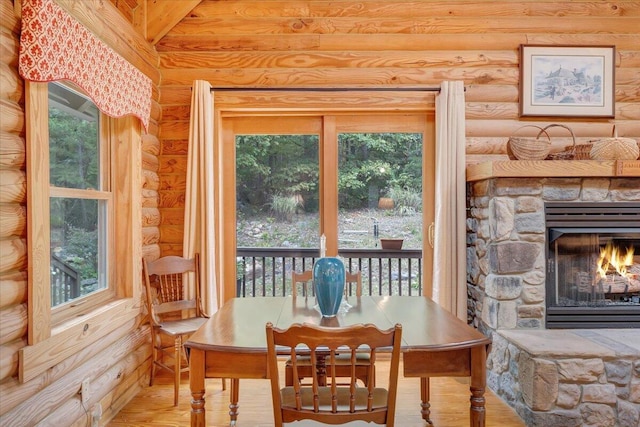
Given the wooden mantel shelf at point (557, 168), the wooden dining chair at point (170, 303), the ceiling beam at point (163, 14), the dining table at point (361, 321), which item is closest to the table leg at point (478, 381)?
the dining table at point (361, 321)

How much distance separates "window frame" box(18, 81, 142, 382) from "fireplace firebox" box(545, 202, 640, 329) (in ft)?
9.38

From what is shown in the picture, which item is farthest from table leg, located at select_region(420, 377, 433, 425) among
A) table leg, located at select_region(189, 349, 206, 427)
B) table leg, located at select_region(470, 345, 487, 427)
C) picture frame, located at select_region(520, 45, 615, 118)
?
picture frame, located at select_region(520, 45, 615, 118)

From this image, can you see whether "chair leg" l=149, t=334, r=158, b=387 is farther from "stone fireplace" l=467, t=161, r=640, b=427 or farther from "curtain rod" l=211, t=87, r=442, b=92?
"stone fireplace" l=467, t=161, r=640, b=427

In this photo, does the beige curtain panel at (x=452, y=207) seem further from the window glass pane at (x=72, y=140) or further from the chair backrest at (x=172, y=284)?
the window glass pane at (x=72, y=140)

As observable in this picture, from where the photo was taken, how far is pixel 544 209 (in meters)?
3.01

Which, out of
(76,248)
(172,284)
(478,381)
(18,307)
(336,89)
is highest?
(336,89)

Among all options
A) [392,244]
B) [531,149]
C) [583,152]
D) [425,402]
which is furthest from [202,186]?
Answer: [583,152]

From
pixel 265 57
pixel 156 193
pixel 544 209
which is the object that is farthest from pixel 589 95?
pixel 156 193

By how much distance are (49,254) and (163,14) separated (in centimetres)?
221

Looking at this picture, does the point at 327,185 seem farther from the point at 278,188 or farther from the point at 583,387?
the point at 583,387

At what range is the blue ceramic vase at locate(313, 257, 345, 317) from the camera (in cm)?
217

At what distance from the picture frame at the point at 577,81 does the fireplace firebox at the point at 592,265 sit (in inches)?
38.4

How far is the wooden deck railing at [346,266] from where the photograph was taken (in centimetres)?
383

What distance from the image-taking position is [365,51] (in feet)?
11.9
